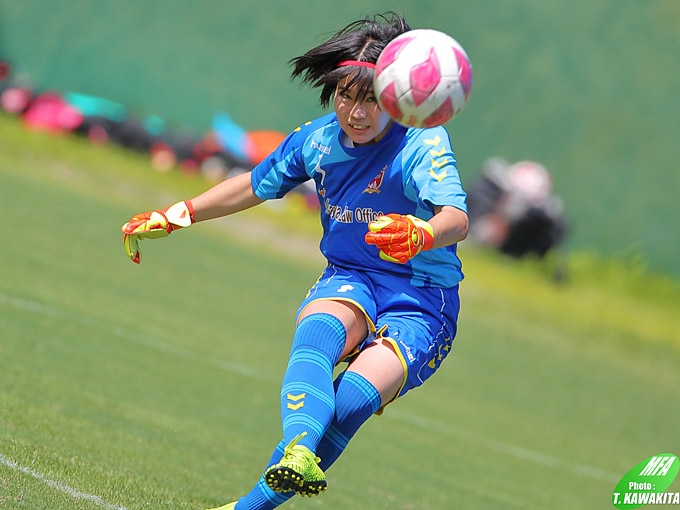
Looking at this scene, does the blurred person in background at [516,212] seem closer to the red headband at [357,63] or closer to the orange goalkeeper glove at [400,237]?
the red headband at [357,63]

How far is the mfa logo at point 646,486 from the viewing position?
7.00m

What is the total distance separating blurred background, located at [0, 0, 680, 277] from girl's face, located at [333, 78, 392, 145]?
11.0 meters

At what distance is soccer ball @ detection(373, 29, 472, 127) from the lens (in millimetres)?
3674

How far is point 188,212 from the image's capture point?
14.3ft

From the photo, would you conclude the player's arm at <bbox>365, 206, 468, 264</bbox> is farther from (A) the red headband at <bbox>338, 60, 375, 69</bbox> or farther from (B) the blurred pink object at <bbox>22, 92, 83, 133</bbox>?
(B) the blurred pink object at <bbox>22, 92, 83, 133</bbox>

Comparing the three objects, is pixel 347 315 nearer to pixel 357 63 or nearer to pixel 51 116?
pixel 357 63

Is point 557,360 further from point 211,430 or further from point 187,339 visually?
point 211,430

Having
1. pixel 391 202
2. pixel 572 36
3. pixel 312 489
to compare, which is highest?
pixel 572 36

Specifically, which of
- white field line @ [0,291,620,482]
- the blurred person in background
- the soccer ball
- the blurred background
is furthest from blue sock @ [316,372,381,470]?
the blurred background

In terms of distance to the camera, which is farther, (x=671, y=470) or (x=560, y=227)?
(x=560, y=227)

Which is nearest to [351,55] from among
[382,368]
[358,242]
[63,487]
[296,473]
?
[358,242]

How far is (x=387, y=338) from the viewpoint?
3.95 meters

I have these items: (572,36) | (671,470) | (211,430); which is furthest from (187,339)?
(572,36)

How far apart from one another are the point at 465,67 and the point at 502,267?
10.8 m
